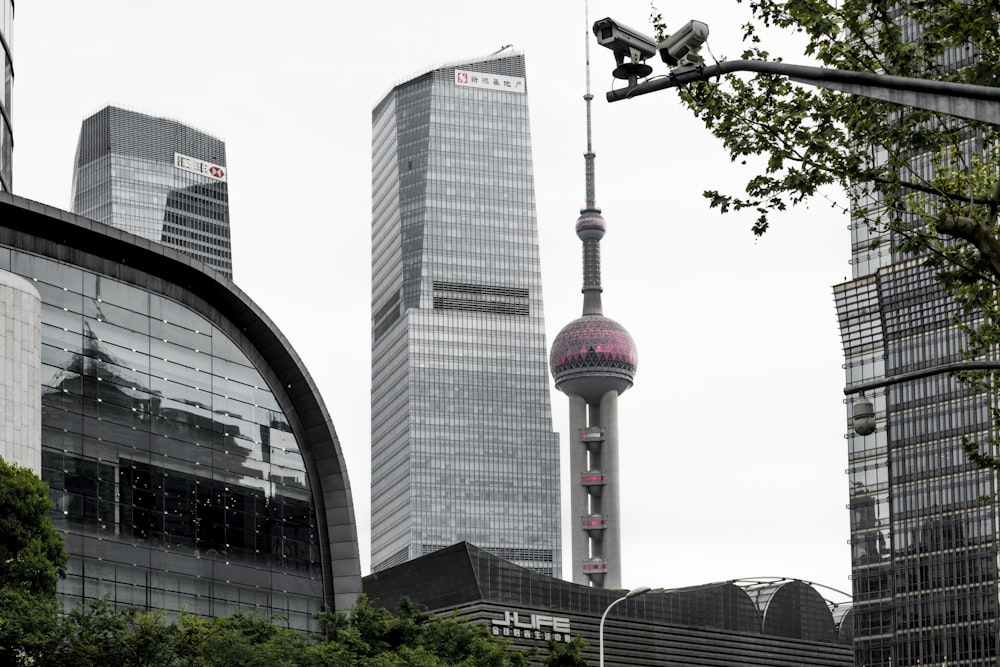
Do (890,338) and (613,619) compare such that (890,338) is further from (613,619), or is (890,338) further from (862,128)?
(862,128)

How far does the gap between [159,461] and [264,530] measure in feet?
25.0

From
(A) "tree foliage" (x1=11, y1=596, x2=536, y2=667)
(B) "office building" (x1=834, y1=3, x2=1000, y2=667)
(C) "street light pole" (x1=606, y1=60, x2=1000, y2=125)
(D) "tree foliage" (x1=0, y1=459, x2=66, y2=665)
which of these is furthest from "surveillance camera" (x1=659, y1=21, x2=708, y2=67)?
(B) "office building" (x1=834, y1=3, x2=1000, y2=667)

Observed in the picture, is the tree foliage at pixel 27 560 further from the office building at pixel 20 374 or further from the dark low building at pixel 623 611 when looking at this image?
the dark low building at pixel 623 611

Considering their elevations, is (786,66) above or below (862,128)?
below

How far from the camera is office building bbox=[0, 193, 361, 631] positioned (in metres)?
64.3

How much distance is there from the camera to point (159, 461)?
68.2 m

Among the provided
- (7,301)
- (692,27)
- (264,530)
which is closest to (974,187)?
(692,27)

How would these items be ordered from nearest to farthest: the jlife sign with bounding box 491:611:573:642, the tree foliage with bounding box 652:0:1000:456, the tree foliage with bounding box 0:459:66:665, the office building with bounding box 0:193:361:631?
the tree foliage with bounding box 652:0:1000:456 < the tree foliage with bounding box 0:459:66:665 < the office building with bounding box 0:193:361:631 < the jlife sign with bounding box 491:611:573:642

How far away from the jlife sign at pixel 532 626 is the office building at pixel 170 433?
264ft

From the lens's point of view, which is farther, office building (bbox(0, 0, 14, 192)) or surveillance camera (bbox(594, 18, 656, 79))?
office building (bbox(0, 0, 14, 192))

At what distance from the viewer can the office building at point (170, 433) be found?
211 feet

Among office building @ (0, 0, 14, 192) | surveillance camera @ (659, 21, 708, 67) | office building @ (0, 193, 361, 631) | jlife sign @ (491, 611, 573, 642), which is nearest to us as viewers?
surveillance camera @ (659, 21, 708, 67)

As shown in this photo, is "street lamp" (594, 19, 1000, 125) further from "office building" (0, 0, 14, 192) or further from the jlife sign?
the jlife sign

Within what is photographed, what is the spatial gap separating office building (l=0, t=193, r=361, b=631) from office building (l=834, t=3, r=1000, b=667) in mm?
113219
